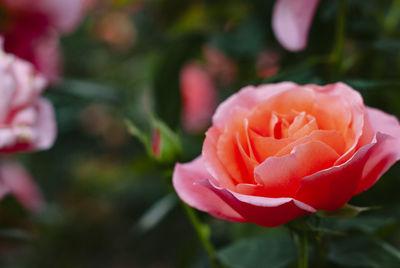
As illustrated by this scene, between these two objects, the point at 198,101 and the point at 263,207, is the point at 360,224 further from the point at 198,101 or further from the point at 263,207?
the point at 198,101

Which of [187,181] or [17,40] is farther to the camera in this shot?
[17,40]

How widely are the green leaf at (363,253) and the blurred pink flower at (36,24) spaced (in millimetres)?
371

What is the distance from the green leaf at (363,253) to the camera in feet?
1.20

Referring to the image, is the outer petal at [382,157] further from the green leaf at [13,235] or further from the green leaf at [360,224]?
the green leaf at [13,235]

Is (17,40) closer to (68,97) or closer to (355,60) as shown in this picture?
(68,97)

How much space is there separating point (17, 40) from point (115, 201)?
2.30ft

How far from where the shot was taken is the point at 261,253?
1.27 feet

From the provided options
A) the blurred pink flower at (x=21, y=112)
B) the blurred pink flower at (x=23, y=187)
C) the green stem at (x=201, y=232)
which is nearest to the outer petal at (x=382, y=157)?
the green stem at (x=201, y=232)

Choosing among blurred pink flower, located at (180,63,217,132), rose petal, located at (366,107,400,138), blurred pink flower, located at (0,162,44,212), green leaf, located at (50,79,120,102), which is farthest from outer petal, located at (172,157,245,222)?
blurred pink flower, located at (180,63,217,132)

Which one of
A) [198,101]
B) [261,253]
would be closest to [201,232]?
[261,253]

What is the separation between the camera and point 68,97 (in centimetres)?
73

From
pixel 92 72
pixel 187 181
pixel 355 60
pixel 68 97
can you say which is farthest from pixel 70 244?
pixel 187 181

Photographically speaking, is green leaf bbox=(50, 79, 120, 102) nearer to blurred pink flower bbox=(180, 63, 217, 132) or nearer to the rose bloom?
blurred pink flower bbox=(180, 63, 217, 132)

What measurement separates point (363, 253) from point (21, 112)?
29 cm
